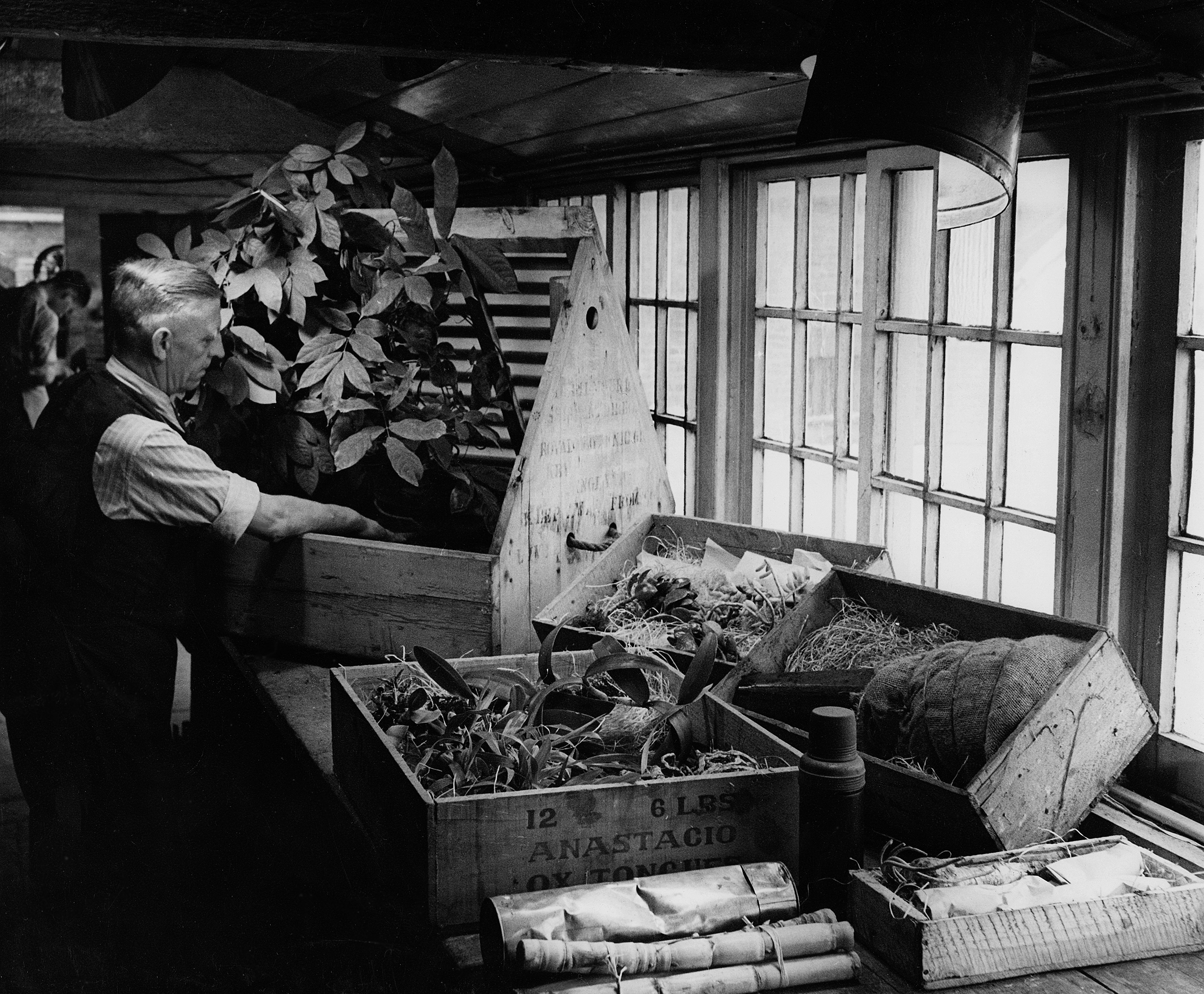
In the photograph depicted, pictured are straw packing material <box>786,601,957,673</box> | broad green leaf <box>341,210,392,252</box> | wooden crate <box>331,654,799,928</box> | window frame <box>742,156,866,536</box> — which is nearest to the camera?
wooden crate <box>331,654,799,928</box>

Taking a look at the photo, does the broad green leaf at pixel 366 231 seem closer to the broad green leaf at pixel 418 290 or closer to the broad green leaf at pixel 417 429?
the broad green leaf at pixel 418 290

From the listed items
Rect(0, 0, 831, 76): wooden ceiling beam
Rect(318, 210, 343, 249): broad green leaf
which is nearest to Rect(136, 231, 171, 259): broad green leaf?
Rect(318, 210, 343, 249): broad green leaf

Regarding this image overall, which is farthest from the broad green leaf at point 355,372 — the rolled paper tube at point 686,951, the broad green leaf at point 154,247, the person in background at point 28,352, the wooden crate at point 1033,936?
the wooden crate at point 1033,936

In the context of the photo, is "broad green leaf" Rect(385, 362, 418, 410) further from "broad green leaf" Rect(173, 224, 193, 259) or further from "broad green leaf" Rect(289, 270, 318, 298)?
"broad green leaf" Rect(173, 224, 193, 259)

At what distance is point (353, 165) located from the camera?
3.49 metres

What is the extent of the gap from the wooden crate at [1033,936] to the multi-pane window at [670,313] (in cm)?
232

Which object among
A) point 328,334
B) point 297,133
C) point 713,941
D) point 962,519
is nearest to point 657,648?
point 962,519

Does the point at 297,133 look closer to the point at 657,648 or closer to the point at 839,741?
the point at 657,648

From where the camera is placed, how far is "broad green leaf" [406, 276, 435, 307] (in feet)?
11.0

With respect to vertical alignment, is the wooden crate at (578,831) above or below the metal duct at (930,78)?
below

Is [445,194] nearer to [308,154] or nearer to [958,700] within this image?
[308,154]

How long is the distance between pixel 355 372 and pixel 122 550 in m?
0.78

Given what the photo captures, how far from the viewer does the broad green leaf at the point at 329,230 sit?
11.1ft

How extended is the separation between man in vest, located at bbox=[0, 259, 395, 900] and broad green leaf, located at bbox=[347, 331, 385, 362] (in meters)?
0.37
